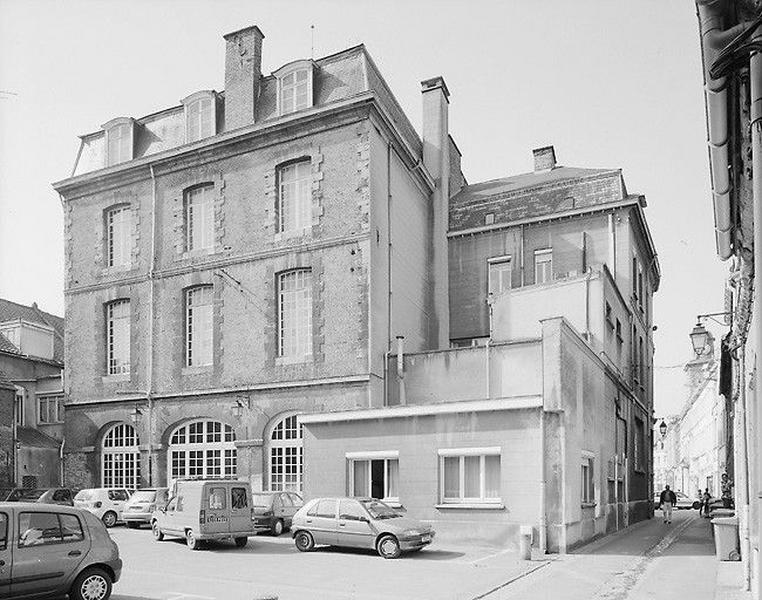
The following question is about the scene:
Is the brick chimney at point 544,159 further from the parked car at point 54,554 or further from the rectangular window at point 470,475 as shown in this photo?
the parked car at point 54,554

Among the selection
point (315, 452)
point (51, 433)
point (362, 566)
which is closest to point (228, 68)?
point (315, 452)

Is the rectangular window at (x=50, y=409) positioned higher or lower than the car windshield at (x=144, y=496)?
higher

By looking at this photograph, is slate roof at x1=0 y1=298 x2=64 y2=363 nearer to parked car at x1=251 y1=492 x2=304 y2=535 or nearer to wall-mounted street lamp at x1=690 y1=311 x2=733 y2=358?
parked car at x1=251 y1=492 x2=304 y2=535

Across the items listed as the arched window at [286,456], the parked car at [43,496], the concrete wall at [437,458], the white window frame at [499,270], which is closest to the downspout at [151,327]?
the parked car at [43,496]

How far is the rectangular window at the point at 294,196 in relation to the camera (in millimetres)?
29141

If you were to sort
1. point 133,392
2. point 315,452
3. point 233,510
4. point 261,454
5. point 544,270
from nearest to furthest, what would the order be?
point 233,510 → point 315,452 → point 261,454 → point 133,392 → point 544,270

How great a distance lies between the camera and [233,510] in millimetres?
20359

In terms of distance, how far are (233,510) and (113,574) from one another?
830cm

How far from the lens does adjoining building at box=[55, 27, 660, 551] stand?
21906 millimetres

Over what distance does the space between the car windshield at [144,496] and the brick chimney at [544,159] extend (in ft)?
79.2

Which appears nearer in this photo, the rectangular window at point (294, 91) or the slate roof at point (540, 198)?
the rectangular window at point (294, 91)

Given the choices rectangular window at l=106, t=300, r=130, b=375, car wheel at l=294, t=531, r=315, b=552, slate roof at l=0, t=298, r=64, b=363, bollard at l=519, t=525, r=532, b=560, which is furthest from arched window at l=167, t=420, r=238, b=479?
slate roof at l=0, t=298, r=64, b=363

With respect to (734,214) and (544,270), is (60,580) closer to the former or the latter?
(734,214)

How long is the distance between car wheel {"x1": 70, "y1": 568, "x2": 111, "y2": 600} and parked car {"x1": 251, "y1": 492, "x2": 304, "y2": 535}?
11172 millimetres
